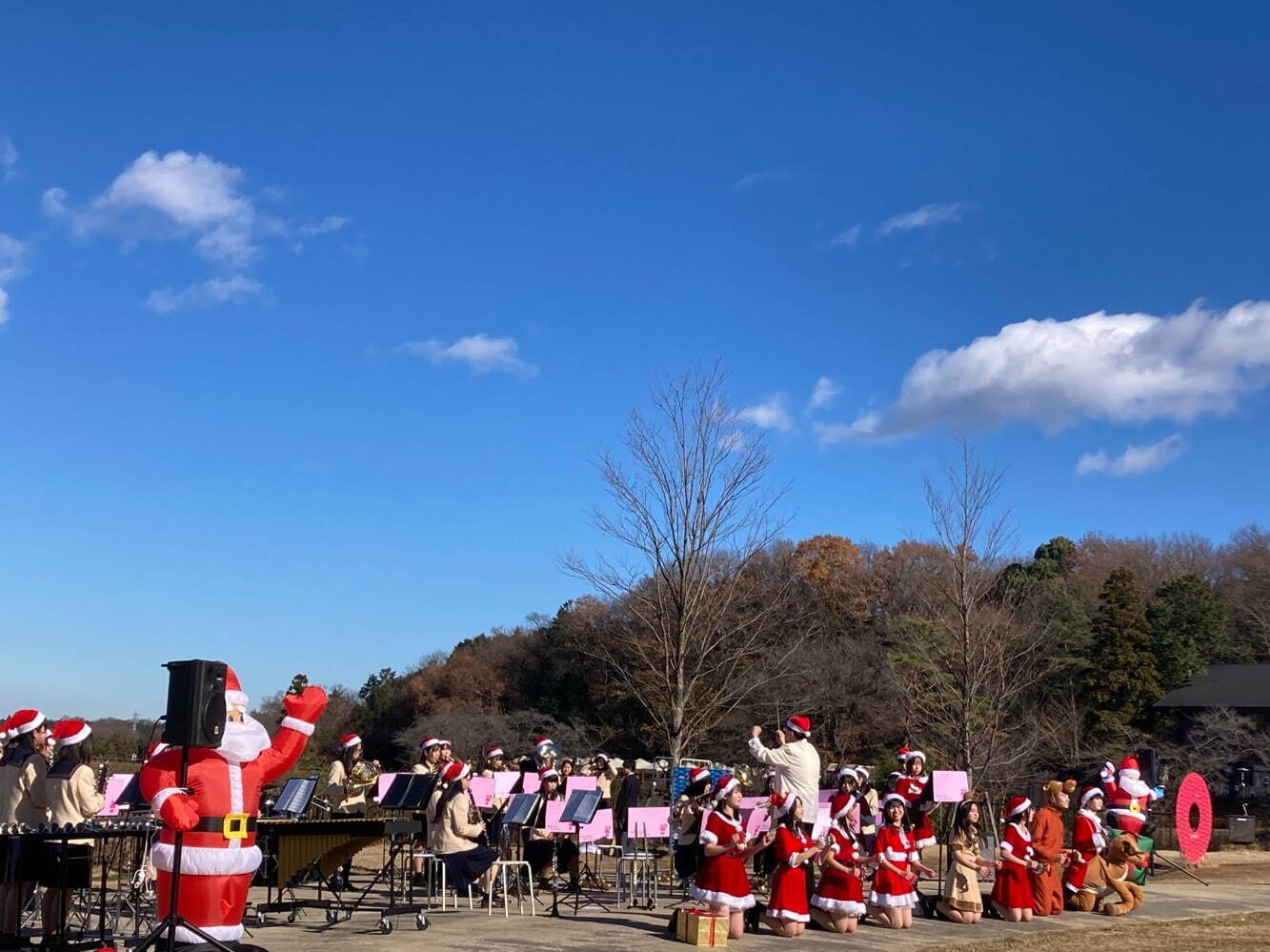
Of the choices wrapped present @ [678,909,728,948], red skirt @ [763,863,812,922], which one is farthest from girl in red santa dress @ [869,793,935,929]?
wrapped present @ [678,909,728,948]

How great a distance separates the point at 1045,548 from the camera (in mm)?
52250

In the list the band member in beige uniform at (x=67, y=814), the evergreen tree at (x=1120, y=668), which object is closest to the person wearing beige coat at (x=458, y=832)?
the band member in beige uniform at (x=67, y=814)

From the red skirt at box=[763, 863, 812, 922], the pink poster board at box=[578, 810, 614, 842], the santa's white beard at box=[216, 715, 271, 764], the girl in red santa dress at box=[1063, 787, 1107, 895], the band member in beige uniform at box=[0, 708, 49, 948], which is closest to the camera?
the santa's white beard at box=[216, 715, 271, 764]

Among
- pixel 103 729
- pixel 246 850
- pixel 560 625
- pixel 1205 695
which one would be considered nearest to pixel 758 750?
pixel 246 850

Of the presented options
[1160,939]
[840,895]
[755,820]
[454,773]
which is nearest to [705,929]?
[840,895]

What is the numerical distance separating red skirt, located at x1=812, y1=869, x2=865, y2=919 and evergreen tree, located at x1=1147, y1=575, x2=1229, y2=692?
88.6ft

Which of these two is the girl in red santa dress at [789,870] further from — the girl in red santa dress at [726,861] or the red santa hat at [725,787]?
the red santa hat at [725,787]

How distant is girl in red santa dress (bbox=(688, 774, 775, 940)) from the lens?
36.5ft

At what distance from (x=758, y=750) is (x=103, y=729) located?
25305 millimetres

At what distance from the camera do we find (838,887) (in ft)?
39.8

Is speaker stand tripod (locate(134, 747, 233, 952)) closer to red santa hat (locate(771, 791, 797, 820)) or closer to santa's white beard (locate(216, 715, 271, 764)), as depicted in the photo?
santa's white beard (locate(216, 715, 271, 764))

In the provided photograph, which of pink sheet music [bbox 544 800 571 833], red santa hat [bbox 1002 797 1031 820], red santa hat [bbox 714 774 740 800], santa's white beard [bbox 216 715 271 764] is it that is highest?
santa's white beard [bbox 216 715 271 764]

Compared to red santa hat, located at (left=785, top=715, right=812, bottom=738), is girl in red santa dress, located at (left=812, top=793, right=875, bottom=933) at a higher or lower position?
lower

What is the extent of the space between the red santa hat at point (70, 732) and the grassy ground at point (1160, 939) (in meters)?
7.89
